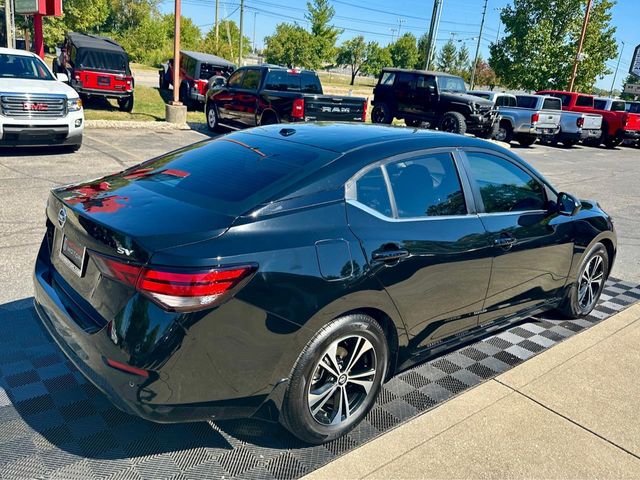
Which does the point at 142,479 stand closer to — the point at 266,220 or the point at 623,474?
the point at 266,220

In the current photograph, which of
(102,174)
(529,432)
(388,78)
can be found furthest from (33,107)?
(388,78)

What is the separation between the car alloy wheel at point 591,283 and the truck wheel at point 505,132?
50.6 ft

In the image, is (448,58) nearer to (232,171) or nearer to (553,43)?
(553,43)

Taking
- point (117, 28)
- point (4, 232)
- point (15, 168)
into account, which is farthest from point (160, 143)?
point (117, 28)

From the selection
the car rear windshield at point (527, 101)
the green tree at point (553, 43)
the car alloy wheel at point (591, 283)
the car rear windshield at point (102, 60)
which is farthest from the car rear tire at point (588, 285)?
the green tree at point (553, 43)

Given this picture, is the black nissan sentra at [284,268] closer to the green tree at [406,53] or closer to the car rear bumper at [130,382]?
the car rear bumper at [130,382]

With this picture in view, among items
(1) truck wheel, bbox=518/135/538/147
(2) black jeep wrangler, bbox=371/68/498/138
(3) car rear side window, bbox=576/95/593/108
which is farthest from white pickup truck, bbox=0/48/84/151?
(3) car rear side window, bbox=576/95/593/108

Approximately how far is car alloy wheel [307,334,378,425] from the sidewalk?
0.76 ft

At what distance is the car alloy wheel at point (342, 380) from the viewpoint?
113 inches

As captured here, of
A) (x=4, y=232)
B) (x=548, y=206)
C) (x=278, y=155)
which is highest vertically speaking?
(x=278, y=155)

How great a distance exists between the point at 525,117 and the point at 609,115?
6.15 m

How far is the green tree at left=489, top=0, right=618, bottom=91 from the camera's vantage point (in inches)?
1352

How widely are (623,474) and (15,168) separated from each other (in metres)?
9.00

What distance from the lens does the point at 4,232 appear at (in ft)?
19.2
